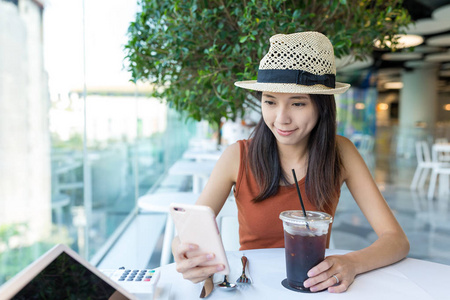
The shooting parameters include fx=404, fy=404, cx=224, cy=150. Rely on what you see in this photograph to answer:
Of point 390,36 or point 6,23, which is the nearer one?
point 6,23

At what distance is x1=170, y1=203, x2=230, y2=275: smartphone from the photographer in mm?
771

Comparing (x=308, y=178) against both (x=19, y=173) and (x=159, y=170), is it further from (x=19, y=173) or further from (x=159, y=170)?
(x=159, y=170)

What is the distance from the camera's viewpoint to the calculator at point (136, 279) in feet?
2.75

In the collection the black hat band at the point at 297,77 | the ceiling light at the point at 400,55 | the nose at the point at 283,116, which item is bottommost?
the nose at the point at 283,116

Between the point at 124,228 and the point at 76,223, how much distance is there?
1525 millimetres

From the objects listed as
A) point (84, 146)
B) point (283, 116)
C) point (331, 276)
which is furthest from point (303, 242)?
point (84, 146)

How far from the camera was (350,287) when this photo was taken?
95 cm

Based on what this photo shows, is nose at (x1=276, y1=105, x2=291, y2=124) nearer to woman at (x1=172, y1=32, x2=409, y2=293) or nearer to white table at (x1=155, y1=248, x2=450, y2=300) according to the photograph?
woman at (x1=172, y1=32, x2=409, y2=293)

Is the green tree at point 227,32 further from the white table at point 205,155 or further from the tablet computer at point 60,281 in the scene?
the white table at point 205,155

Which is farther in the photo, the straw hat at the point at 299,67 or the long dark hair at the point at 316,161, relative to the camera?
the long dark hair at the point at 316,161

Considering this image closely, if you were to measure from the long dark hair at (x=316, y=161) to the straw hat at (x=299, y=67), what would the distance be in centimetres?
13

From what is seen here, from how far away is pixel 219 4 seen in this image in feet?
6.48

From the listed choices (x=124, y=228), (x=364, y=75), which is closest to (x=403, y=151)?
(x=364, y=75)

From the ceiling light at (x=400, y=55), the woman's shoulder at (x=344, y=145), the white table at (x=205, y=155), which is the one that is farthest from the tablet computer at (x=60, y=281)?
the ceiling light at (x=400, y=55)
